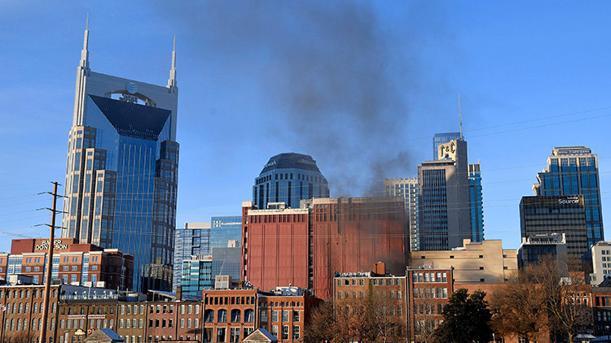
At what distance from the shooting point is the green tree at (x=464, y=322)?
12500cm

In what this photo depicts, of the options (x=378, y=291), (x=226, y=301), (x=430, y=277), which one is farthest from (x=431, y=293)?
(x=226, y=301)

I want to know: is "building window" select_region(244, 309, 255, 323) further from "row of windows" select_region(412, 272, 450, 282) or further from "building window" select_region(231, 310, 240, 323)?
"row of windows" select_region(412, 272, 450, 282)

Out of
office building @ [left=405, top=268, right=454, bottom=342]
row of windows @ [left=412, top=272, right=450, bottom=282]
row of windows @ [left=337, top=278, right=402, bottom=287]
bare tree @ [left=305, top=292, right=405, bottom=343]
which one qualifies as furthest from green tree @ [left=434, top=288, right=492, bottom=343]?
row of windows @ [left=337, top=278, right=402, bottom=287]

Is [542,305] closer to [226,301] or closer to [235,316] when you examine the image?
[235,316]

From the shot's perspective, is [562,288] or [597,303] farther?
[597,303]

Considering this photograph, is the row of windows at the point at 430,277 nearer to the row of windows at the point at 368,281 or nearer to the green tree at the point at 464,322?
the row of windows at the point at 368,281

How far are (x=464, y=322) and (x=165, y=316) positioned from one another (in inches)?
2901

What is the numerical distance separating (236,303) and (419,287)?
151ft

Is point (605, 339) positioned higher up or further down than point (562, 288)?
further down

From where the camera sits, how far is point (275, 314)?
17138 cm

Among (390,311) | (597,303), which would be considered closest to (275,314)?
(390,311)

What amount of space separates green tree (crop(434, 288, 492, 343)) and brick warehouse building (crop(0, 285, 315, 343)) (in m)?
51.1

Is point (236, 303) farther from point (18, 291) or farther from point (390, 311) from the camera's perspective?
point (18, 291)

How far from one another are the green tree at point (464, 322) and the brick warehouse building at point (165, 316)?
5110 centimetres
